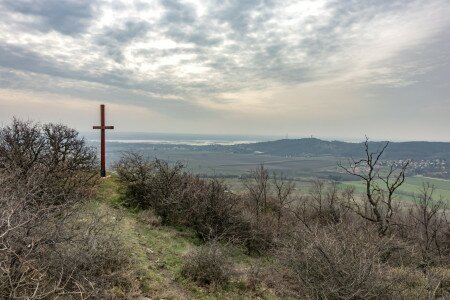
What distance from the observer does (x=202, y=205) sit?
13.6 meters

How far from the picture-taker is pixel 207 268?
8.55 meters

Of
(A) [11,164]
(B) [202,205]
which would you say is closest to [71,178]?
(A) [11,164]

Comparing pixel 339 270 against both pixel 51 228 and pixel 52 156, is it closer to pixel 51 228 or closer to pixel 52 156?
pixel 51 228

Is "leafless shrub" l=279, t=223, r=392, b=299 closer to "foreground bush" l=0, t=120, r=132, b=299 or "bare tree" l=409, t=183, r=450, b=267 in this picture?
"foreground bush" l=0, t=120, r=132, b=299

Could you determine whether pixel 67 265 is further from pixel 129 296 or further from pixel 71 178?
pixel 71 178

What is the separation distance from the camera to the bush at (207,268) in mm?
8492

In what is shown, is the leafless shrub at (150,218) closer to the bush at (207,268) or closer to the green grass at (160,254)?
the green grass at (160,254)

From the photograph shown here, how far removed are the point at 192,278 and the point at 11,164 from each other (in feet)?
22.3

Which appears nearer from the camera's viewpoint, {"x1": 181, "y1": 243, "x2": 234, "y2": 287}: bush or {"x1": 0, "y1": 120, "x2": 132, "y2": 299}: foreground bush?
{"x1": 0, "y1": 120, "x2": 132, "y2": 299}: foreground bush

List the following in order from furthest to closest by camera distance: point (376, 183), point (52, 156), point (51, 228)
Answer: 1. point (376, 183)
2. point (52, 156)
3. point (51, 228)

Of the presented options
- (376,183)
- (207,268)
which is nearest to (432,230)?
(376,183)

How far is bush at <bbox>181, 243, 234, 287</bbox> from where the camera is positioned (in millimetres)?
8492

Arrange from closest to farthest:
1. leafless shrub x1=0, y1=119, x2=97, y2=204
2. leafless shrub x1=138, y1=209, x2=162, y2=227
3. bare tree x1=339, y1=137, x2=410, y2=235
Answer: leafless shrub x1=0, y1=119, x2=97, y2=204, leafless shrub x1=138, y1=209, x2=162, y2=227, bare tree x1=339, y1=137, x2=410, y2=235

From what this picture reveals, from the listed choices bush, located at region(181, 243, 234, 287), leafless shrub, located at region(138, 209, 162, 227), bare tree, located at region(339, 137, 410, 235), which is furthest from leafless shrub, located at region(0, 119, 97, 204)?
bare tree, located at region(339, 137, 410, 235)
